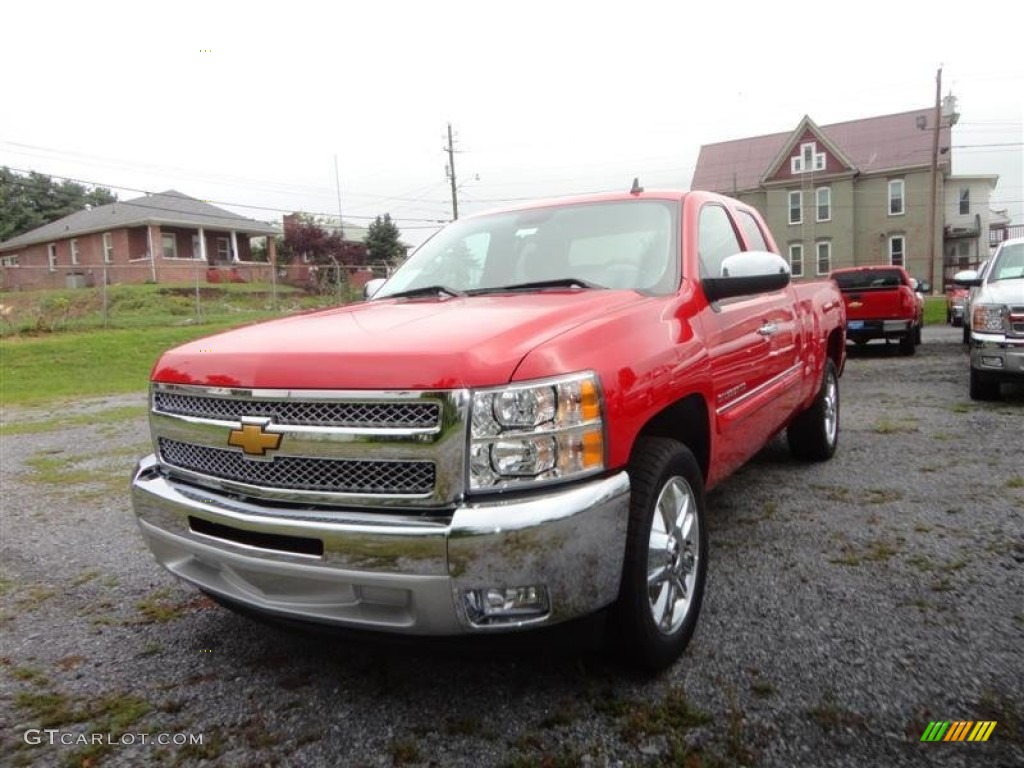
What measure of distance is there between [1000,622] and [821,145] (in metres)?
42.7

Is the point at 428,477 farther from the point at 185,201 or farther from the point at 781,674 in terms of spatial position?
the point at 185,201

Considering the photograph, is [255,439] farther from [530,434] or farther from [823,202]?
[823,202]

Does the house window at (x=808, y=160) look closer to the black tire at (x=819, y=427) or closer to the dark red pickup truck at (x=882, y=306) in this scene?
the dark red pickup truck at (x=882, y=306)

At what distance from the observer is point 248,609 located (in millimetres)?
2461

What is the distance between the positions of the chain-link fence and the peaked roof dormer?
2340 cm

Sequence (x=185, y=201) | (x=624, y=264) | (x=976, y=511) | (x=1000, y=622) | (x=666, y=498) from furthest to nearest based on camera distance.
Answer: (x=185, y=201), (x=976, y=511), (x=624, y=264), (x=1000, y=622), (x=666, y=498)

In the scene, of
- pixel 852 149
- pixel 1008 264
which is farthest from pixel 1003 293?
pixel 852 149

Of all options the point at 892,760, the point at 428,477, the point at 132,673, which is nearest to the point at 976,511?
the point at 892,760

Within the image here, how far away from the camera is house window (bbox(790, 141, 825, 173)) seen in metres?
40.4

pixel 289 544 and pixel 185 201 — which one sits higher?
pixel 185 201

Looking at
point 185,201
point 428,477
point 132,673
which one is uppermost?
point 185,201

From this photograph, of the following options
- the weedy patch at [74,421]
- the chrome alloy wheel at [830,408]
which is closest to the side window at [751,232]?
the chrome alloy wheel at [830,408]

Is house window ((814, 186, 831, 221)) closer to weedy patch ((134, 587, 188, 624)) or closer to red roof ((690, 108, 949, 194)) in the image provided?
red roof ((690, 108, 949, 194))

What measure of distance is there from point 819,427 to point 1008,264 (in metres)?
5.01
